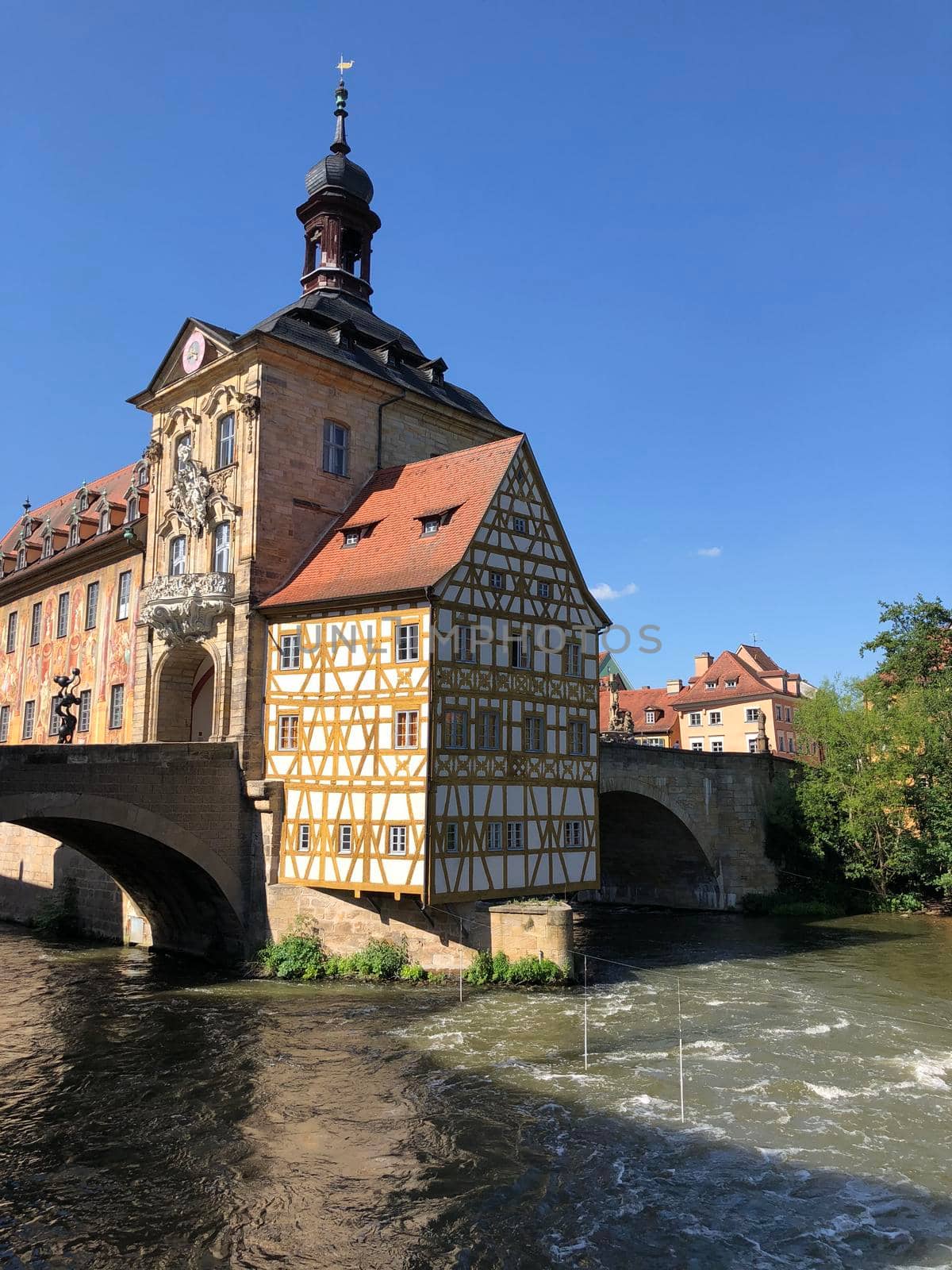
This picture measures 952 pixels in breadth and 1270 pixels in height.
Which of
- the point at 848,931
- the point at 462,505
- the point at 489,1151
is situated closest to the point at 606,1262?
the point at 489,1151

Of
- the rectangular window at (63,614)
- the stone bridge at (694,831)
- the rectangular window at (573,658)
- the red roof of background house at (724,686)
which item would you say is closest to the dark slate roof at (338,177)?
the rectangular window at (63,614)

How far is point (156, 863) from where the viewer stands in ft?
77.2

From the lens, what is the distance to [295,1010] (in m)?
19.2

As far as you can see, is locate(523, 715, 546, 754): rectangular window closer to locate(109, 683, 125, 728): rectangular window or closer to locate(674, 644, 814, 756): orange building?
locate(109, 683, 125, 728): rectangular window

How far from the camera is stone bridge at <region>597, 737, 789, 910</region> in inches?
1286

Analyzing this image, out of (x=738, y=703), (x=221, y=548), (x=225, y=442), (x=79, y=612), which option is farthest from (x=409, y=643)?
(x=738, y=703)

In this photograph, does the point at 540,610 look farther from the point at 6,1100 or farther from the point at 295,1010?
the point at 6,1100

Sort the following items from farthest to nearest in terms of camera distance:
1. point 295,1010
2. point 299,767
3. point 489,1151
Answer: point 299,767
point 295,1010
point 489,1151

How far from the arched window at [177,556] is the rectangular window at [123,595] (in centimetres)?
350

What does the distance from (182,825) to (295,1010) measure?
4999 mm

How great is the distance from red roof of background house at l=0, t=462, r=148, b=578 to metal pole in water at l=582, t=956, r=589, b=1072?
19.3 meters

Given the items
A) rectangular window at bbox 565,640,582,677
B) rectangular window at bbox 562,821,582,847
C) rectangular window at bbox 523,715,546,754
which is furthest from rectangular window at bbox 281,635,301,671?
rectangular window at bbox 562,821,582,847

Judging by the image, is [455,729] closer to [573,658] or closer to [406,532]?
[573,658]

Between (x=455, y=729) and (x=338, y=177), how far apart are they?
795 inches
